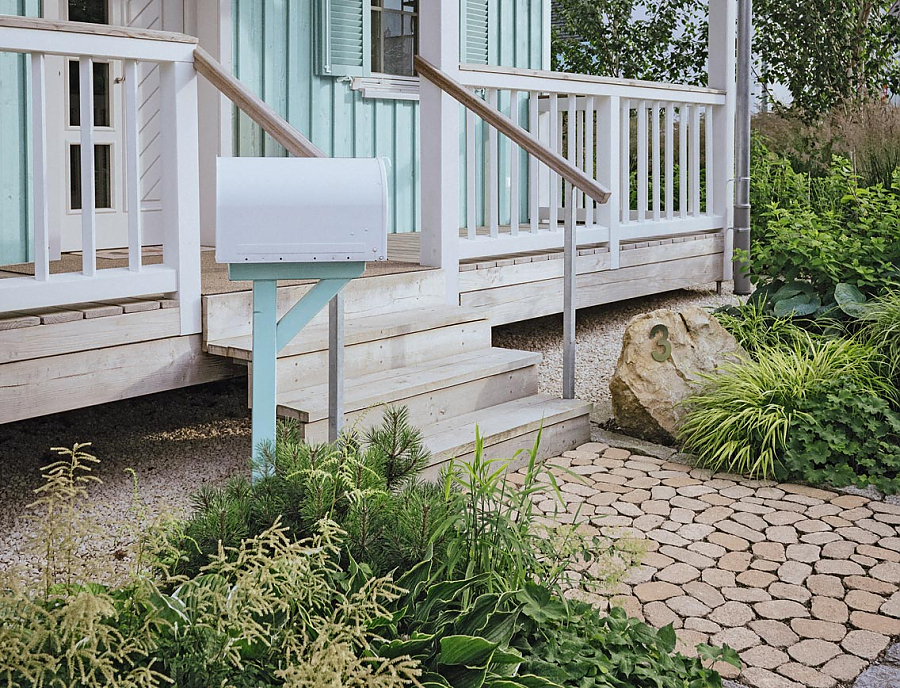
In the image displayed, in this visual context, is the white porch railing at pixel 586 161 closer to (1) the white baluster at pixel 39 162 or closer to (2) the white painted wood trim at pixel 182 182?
(2) the white painted wood trim at pixel 182 182

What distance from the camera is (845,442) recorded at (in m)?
4.04

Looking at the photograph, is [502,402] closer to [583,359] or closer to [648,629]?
[583,359]

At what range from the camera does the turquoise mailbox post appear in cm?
243

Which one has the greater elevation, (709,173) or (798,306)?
(709,173)

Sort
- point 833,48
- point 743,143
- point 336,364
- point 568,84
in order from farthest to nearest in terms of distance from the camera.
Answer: point 833,48, point 743,143, point 568,84, point 336,364

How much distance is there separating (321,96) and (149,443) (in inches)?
110

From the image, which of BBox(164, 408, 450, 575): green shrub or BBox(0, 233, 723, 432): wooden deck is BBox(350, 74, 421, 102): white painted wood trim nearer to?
BBox(0, 233, 723, 432): wooden deck

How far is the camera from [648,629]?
2482mm

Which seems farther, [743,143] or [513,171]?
[743,143]

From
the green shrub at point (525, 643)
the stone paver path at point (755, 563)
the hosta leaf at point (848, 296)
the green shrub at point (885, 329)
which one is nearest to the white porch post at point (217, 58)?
the stone paver path at point (755, 563)

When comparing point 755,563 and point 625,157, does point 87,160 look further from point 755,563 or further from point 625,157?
point 625,157

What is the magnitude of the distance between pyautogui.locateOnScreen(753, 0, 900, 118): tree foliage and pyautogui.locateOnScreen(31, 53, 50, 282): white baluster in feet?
31.1

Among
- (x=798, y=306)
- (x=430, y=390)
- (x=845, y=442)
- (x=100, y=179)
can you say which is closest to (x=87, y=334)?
(x=430, y=390)

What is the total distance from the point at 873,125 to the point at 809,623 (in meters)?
5.72
